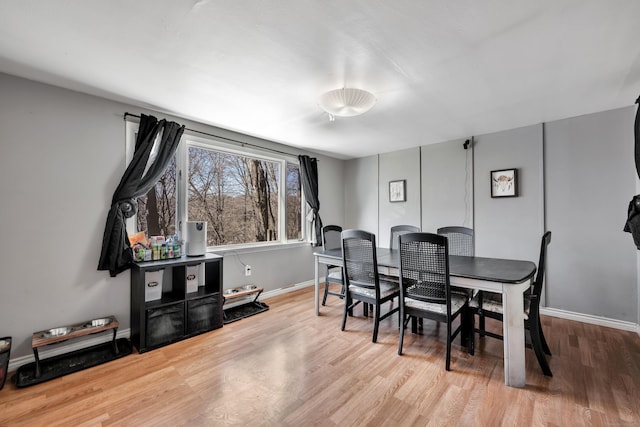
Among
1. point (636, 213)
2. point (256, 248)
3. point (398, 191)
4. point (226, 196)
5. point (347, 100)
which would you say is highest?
point (347, 100)

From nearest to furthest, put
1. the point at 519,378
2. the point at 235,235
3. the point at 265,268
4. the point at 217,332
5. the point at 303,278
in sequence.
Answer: the point at 519,378 → the point at 217,332 → the point at 235,235 → the point at 265,268 → the point at 303,278

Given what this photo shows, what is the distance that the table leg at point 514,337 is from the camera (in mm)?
1864

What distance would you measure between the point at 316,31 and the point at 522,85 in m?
1.88

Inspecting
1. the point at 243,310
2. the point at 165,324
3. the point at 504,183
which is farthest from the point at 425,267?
the point at 165,324

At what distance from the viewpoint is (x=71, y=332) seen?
2205 mm

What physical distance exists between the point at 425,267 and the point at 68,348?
3162mm

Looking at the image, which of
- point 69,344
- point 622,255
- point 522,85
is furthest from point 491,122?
point 69,344

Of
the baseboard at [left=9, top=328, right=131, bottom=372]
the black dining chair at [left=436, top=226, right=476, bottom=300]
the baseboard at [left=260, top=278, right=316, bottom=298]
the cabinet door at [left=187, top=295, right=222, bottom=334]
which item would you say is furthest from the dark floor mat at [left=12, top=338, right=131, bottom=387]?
the black dining chair at [left=436, top=226, right=476, bottom=300]

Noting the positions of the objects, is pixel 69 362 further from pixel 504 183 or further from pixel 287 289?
pixel 504 183

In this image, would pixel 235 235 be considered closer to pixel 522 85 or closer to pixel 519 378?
pixel 519 378

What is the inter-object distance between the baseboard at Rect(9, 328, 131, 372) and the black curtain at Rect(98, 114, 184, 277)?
613 mm

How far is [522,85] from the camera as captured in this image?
228 centimetres

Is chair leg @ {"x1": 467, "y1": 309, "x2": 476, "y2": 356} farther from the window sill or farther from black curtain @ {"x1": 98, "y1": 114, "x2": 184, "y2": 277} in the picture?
black curtain @ {"x1": 98, "y1": 114, "x2": 184, "y2": 277}

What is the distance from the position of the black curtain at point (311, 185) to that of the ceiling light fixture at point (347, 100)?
2.08m
